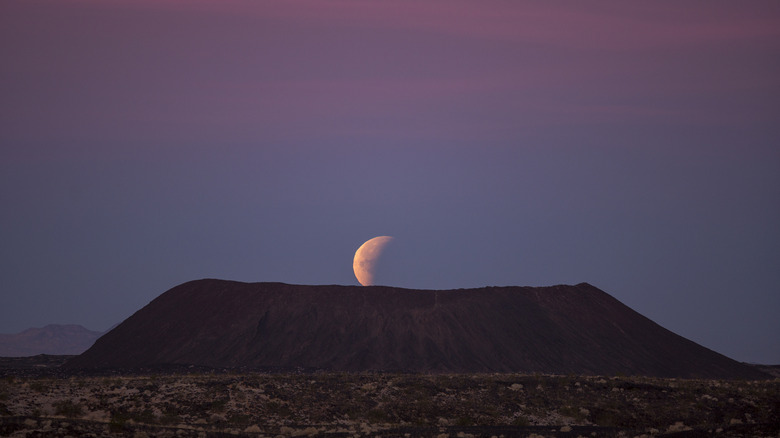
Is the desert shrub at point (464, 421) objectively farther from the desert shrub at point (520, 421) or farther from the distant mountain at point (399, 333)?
the distant mountain at point (399, 333)

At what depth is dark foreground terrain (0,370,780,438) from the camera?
35156 mm

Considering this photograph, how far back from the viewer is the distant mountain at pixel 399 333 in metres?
72.9

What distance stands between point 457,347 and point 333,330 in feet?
41.9

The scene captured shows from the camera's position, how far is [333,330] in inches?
3073

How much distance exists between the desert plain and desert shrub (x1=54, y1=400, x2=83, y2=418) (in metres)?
0.07

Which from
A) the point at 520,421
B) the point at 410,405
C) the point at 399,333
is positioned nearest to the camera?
the point at 520,421

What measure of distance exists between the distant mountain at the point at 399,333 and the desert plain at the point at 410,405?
971 inches

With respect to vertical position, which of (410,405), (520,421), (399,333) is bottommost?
(520,421)

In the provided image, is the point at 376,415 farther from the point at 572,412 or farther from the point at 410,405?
the point at 572,412

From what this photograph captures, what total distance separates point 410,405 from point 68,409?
56.3 ft

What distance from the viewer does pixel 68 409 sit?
36406 millimetres

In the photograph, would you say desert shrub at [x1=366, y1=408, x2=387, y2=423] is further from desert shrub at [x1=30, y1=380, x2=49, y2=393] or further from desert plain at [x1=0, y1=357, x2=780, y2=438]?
desert shrub at [x1=30, y1=380, x2=49, y2=393]

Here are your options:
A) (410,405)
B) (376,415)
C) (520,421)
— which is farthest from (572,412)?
(376,415)

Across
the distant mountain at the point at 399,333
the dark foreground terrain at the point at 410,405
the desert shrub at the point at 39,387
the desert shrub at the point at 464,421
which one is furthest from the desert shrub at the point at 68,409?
the distant mountain at the point at 399,333
